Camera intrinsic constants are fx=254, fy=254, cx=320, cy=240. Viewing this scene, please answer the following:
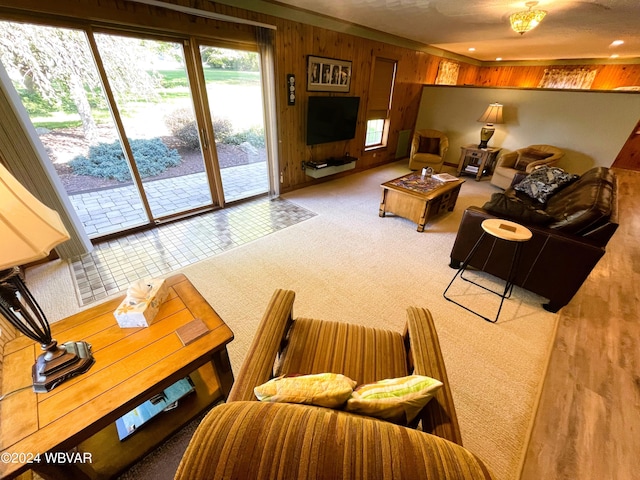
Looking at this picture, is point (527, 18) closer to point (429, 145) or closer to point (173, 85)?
point (429, 145)

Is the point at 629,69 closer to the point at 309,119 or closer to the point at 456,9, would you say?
the point at 456,9

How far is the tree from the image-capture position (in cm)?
196

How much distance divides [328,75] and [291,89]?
785 millimetres

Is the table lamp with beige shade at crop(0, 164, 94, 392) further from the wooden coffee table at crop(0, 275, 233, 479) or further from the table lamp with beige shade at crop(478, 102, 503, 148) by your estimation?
the table lamp with beige shade at crop(478, 102, 503, 148)

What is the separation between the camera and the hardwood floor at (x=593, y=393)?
122cm

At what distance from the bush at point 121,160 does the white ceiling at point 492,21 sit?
228cm

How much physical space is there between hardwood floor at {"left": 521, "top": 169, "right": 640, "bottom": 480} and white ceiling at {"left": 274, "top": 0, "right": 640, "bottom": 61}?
3.06 metres

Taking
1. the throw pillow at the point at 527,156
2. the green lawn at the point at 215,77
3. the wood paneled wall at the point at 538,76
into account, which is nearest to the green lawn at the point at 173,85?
Result: the green lawn at the point at 215,77

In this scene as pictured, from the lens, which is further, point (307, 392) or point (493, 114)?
point (493, 114)

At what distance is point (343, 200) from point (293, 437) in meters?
3.62

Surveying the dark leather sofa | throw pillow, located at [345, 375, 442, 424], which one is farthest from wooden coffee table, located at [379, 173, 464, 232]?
throw pillow, located at [345, 375, 442, 424]

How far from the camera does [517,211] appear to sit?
2061mm

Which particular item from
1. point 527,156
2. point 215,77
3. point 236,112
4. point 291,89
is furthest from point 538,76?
point 215,77

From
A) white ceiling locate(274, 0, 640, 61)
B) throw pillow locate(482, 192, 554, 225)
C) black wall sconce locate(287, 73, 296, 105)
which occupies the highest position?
white ceiling locate(274, 0, 640, 61)
